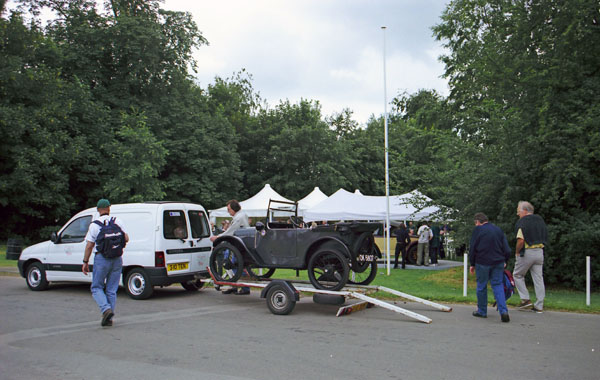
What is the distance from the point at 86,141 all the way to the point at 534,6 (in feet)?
90.0

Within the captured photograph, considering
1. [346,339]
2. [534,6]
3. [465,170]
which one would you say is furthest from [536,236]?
[534,6]

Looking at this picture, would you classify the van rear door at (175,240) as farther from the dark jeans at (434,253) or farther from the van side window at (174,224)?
the dark jeans at (434,253)

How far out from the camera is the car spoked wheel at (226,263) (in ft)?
31.9

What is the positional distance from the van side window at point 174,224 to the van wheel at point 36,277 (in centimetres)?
371

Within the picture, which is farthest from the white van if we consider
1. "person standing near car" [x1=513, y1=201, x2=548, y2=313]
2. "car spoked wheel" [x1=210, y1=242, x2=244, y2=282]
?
"person standing near car" [x1=513, y1=201, x2=548, y2=313]

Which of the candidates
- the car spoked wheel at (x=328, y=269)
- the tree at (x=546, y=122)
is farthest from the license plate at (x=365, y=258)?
the tree at (x=546, y=122)

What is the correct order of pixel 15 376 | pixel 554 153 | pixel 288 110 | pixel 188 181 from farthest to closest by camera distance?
1. pixel 288 110
2. pixel 188 181
3. pixel 554 153
4. pixel 15 376

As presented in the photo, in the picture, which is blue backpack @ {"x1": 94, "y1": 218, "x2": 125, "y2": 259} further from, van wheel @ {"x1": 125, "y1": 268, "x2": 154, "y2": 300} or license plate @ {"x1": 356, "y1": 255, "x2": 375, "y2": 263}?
license plate @ {"x1": 356, "y1": 255, "x2": 375, "y2": 263}

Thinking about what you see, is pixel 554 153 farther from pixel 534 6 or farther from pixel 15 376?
pixel 15 376

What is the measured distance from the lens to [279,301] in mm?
8820

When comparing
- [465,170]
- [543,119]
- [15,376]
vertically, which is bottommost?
[15,376]

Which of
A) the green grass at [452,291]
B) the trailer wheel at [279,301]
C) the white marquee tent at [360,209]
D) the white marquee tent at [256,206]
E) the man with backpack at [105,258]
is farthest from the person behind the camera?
the white marquee tent at [256,206]

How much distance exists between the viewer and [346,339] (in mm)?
6762

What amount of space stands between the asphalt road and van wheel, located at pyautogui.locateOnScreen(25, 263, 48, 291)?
7.08 feet
